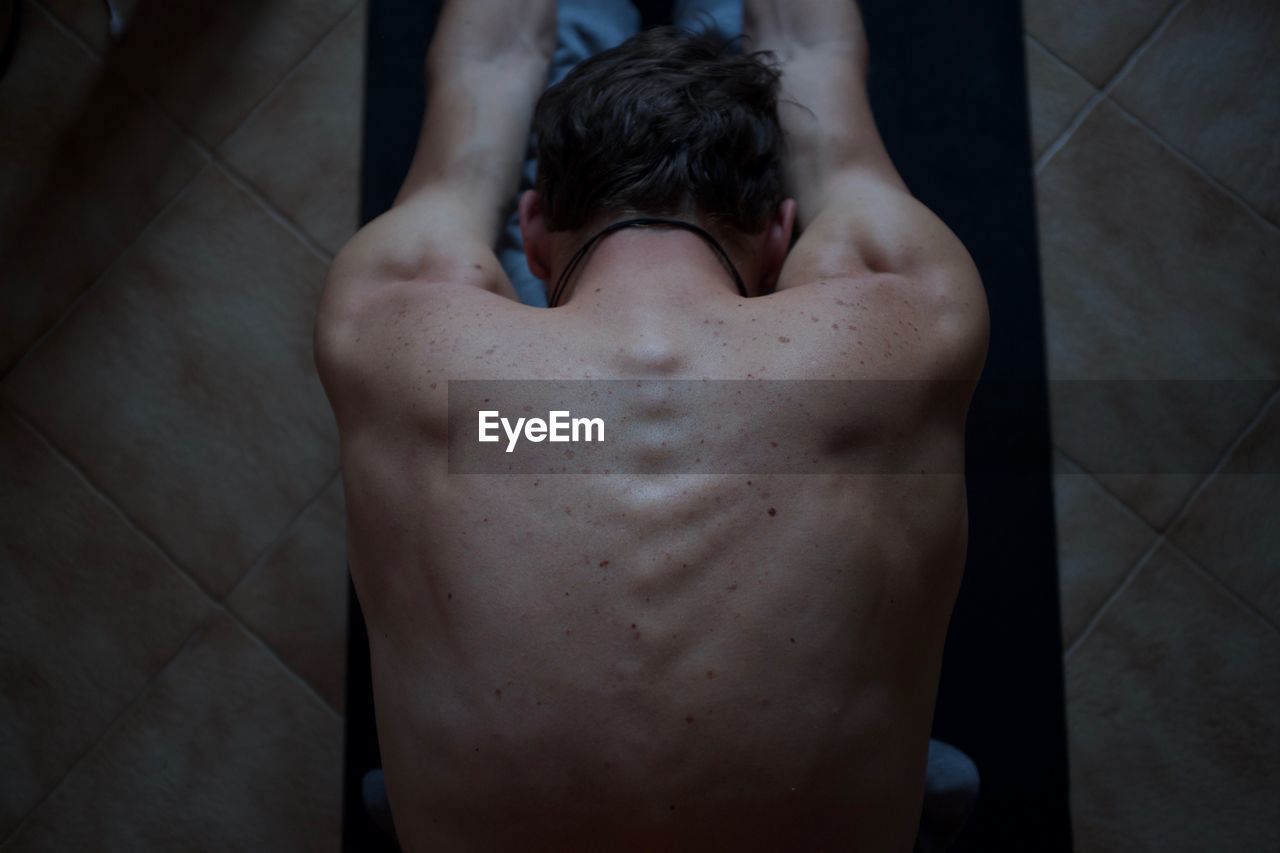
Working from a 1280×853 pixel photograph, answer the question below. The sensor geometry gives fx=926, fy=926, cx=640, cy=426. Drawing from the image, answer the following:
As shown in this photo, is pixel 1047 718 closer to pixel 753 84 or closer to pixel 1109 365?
pixel 1109 365

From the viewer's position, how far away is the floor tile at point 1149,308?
1240 mm

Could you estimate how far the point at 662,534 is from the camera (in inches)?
26.0

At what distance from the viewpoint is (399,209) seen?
903 millimetres

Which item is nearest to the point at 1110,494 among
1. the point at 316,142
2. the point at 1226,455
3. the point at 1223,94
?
the point at 1226,455

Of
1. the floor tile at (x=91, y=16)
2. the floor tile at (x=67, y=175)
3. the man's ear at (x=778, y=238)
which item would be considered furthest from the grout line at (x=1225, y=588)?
the floor tile at (x=91, y=16)

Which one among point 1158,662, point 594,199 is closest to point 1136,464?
point 1158,662

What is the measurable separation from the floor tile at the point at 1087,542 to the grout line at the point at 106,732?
113 cm

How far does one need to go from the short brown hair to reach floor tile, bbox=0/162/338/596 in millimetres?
539

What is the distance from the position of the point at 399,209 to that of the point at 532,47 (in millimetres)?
258

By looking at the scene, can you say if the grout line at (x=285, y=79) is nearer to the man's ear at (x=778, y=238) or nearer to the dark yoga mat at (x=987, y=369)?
the dark yoga mat at (x=987, y=369)

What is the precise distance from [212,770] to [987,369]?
114 centimetres

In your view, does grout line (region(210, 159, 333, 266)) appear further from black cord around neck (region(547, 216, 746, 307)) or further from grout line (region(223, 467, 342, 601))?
black cord around neck (region(547, 216, 746, 307))

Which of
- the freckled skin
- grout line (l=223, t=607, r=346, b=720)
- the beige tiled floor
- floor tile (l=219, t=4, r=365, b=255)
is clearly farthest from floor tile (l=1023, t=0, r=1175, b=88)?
grout line (l=223, t=607, r=346, b=720)

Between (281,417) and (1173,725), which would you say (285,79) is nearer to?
(281,417)
